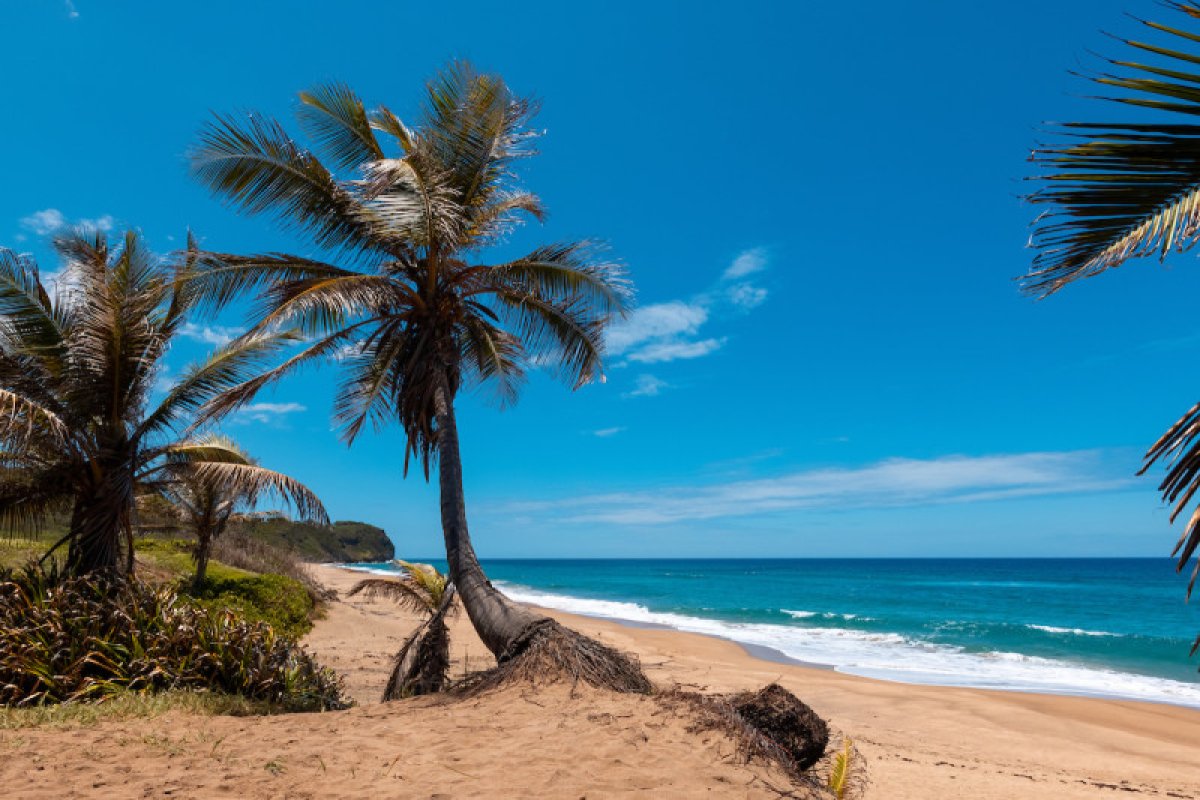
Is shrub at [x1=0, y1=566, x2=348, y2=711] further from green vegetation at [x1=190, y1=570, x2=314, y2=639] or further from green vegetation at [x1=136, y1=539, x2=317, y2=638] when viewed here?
green vegetation at [x1=190, y1=570, x2=314, y2=639]

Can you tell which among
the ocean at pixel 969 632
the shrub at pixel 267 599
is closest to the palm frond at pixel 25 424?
the shrub at pixel 267 599

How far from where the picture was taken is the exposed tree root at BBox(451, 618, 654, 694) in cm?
686

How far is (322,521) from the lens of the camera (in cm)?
961

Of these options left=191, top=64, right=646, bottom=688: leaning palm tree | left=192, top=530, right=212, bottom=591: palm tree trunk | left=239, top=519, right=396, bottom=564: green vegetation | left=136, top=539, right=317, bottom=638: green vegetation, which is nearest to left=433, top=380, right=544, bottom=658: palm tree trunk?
left=191, top=64, right=646, bottom=688: leaning palm tree

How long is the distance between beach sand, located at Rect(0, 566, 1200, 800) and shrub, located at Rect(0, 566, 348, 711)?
1.17 meters

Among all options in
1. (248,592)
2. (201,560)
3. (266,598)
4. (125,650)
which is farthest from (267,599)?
(125,650)

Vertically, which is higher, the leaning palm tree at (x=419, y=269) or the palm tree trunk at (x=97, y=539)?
the leaning palm tree at (x=419, y=269)

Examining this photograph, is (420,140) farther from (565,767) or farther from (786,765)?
(786,765)

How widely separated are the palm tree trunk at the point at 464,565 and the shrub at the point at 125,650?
2.04 m

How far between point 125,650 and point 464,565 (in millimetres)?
3679

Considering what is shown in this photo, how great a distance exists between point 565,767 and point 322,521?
596cm

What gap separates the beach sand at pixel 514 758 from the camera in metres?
4.73

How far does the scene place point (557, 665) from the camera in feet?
22.7

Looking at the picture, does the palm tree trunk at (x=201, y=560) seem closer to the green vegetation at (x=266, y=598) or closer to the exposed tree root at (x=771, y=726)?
the green vegetation at (x=266, y=598)
